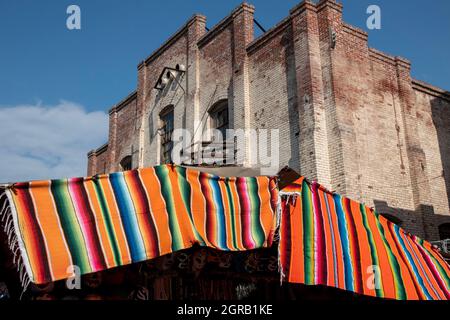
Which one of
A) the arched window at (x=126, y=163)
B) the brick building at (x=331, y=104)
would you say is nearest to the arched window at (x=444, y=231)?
the brick building at (x=331, y=104)

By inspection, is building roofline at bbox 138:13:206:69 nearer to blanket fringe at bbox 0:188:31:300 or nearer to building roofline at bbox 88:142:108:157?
building roofline at bbox 88:142:108:157

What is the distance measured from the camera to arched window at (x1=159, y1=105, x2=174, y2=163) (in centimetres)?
1667

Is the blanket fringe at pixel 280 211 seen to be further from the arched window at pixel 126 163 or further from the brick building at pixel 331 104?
the arched window at pixel 126 163

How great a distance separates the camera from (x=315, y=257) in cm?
603

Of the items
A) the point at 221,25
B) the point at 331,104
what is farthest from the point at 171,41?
the point at 331,104

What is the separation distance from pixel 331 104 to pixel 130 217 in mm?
7700

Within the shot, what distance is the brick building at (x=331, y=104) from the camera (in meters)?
11.7

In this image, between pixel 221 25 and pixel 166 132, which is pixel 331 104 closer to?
A: pixel 221 25

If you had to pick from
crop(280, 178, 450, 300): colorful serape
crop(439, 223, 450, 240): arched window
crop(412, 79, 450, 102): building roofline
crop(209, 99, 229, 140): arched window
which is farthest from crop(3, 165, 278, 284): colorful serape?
crop(412, 79, 450, 102): building roofline

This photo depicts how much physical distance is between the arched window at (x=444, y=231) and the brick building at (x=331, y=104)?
0.09 feet

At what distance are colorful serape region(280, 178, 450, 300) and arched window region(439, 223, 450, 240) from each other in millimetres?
6436

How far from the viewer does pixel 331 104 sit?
1178cm

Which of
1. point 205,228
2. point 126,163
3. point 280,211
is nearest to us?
point 205,228

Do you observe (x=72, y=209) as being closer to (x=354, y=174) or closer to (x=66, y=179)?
(x=66, y=179)
